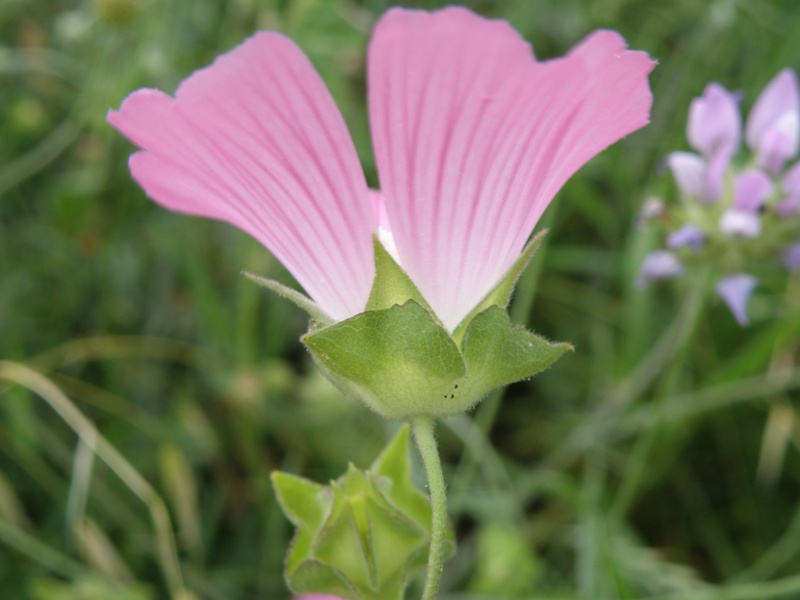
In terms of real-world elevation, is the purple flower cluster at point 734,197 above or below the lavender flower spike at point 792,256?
above

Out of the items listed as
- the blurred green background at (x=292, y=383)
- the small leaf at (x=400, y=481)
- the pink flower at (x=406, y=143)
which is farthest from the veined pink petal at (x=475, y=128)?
the blurred green background at (x=292, y=383)

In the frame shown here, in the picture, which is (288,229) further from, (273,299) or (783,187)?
(273,299)

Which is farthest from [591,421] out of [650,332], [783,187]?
[783,187]

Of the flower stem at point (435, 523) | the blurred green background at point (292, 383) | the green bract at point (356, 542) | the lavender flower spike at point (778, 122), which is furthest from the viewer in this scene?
the blurred green background at point (292, 383)

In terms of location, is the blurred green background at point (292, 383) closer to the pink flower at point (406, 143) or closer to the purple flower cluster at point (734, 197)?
the purple flower cluster at point (734, 197)

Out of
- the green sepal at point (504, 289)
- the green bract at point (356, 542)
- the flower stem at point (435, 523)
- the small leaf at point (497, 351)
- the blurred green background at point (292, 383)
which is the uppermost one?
the green sepal at point (504, 289)

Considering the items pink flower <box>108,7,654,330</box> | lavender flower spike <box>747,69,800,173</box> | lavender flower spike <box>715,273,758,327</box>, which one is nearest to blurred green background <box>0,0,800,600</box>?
lavender flower spike <box>715,273,758,327</box>

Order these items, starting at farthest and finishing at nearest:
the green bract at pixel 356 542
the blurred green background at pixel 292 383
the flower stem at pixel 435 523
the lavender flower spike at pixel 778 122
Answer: the blurred green background at pixel 292 383 → the lavender flower spike at pixel 778 122 → the green bract at pixel 356 542 → the flower stem at pixel 435 523

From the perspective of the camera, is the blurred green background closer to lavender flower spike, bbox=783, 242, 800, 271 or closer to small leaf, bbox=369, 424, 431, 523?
lavender flower spike, bbox=783, 242, 800, 271
